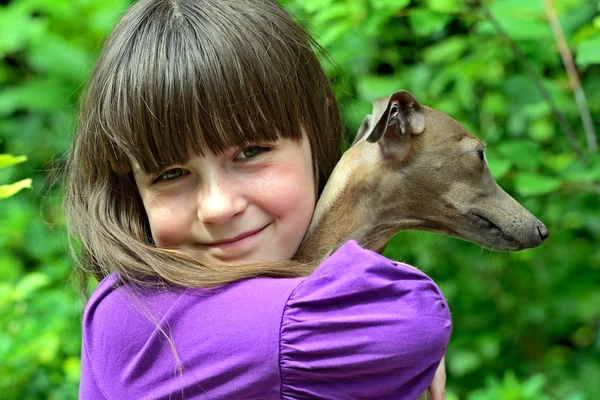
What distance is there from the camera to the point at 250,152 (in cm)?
142

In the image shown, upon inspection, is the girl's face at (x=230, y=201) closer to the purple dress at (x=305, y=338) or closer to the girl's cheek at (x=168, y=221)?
the girl's cheek at (x=168, y=221)

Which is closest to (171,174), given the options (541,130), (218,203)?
(218,203)

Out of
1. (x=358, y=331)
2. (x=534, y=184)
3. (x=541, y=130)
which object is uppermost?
(x=358, y=331)

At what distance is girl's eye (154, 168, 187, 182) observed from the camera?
4.58ft

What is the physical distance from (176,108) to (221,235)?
23 centimetres

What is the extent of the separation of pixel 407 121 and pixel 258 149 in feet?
0.92

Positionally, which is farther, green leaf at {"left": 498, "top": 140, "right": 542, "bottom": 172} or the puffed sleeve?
green leaf at {"left": 498, "top": 140, "right": 542, "bottom": 172}

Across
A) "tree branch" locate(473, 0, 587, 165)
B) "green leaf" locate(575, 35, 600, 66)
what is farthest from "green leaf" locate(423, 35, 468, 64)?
"green leaf" locate(575, 35, 600, 66)

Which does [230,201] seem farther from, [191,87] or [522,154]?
[522,154]

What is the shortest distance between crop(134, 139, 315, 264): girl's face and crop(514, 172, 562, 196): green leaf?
90cm

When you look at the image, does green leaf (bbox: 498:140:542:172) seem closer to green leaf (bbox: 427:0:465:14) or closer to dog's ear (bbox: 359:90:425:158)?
green leaf (bbox: 427:0:465:14)

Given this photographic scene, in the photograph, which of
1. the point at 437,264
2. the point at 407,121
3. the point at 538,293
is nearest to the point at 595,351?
the point at 538,293

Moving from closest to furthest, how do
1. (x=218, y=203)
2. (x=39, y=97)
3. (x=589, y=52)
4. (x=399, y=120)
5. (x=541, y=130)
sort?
(x=218, y=203), (x=399, y=120), (x=589, y=52), (x=541, y=130), (x=39, y=97)

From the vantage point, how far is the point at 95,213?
1.50m
